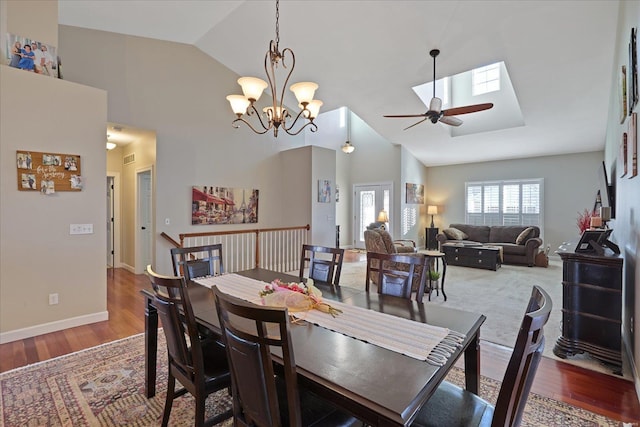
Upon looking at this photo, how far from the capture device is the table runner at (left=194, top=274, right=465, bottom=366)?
1287 millimetres

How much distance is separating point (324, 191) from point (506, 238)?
4712 mm

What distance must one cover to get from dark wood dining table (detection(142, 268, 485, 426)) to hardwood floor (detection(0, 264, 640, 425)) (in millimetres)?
1090

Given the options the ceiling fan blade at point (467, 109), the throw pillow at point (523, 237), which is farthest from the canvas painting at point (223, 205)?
the throw pillow at point (523, 237)

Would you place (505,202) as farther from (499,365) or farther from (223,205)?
(223,205)

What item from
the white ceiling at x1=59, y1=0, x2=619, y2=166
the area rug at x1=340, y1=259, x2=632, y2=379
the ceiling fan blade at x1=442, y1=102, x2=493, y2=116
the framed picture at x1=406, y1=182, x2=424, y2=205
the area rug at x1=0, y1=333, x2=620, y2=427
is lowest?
the area rug at x1=0, y1=333, x2=620, y2=427

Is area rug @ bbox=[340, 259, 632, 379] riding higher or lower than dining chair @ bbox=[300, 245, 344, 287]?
lower

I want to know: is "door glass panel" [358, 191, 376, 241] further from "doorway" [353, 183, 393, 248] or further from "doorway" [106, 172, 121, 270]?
"doorway" [106, 172, 121, 270]

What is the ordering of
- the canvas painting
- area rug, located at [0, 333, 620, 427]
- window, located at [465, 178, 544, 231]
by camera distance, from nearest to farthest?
area rug, located at [0, 333, 620, 427] < the canvas painting < window, located at [465, 178, 544, 231]

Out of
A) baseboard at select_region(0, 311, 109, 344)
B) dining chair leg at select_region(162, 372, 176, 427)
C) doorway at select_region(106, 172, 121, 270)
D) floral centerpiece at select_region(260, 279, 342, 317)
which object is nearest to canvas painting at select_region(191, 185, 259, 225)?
doorway at select_region(106, 172, 121, 270)

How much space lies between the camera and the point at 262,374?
1126 millimetres

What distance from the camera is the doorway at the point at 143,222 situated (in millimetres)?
5797

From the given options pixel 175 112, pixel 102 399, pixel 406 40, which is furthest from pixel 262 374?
pixel 175 112

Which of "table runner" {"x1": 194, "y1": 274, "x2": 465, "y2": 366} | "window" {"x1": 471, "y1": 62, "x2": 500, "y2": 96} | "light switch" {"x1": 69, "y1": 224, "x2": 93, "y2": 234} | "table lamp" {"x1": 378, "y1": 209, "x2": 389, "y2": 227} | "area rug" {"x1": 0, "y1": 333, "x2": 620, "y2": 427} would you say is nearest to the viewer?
"table runner" {"x1": 194, "y1": 274, "x2": 465, "y2": 366}

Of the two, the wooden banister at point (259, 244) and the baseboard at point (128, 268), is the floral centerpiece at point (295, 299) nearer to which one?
the wooden banister at point (259, 244)
